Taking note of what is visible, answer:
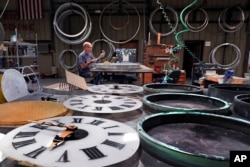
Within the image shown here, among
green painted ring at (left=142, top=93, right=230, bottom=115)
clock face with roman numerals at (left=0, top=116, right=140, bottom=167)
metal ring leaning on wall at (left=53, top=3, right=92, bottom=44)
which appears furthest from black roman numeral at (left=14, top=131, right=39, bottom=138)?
metal ring leaning on wall at (left=53, top=3, right=92, bottom=44)

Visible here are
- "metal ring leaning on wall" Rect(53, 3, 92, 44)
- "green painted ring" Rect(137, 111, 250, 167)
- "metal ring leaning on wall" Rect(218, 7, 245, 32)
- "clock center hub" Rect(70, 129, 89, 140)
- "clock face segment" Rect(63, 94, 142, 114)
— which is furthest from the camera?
"metal ring leaning on wall" Rect(218, 7, 245, 32)

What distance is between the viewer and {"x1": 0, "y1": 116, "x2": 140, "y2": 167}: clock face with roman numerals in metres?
0.46

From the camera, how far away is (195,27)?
6.76 m

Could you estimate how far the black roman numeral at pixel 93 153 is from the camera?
18.7 inches

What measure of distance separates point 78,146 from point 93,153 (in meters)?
0.06

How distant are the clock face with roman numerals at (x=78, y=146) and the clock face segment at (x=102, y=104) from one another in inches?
7.4

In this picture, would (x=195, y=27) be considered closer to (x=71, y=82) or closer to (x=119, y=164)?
(x=71, y=82)

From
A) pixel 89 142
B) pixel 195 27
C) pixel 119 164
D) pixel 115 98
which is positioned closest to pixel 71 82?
pixel 115 98

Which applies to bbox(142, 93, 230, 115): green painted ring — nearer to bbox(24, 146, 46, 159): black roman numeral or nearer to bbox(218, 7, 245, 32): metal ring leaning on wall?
bbox(24, 146, 46, 159): black roman numeral

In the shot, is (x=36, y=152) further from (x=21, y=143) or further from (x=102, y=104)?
(x=102, y=104)

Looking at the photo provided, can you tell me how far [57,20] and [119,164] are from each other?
6.52 meters

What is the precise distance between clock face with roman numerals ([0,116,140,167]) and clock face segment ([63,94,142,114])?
0.19 m

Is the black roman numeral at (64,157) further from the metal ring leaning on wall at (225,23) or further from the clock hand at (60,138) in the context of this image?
the metal ring leaning on wall at (225,23)

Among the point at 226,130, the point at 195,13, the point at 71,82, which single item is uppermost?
the point at 195,13
